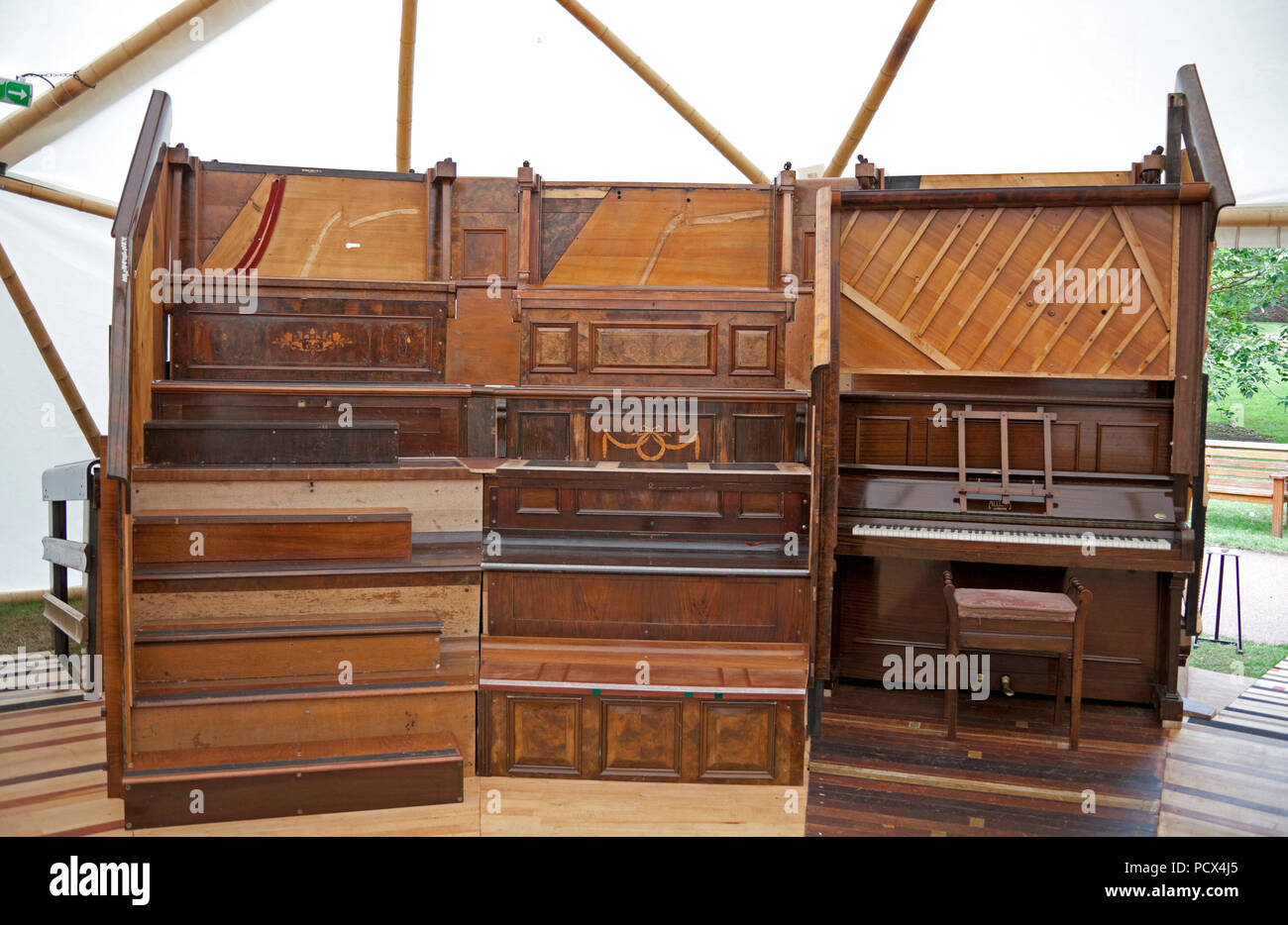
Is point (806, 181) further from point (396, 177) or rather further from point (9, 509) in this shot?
point (9, 509)

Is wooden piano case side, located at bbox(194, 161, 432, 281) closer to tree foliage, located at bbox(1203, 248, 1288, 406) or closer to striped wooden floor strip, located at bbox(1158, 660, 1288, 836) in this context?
striped wooden floor strip, located at bbox(1158, 660, 1288, 836)

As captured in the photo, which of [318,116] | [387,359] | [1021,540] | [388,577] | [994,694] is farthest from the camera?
[318,116]

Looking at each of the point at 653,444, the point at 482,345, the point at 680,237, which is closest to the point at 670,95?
the point at 680,237

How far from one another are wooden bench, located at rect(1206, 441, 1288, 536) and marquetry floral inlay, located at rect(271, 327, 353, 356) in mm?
6533

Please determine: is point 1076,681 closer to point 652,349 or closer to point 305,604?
point 652,349

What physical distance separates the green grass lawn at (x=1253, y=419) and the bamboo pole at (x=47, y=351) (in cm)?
921

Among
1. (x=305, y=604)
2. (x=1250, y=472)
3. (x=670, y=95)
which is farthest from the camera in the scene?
(x=1250, y=472)

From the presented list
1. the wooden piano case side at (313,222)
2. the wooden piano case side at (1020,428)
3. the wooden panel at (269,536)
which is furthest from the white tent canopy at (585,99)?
the wooden panel at (269,536)

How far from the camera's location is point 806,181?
5254 mm

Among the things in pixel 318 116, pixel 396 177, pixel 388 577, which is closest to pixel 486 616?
pixel 388 577

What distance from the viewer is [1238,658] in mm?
5469

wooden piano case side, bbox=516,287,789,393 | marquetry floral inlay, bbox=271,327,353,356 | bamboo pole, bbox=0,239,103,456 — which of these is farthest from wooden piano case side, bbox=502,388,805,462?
bamboo pole, bbox=0,239,103,456

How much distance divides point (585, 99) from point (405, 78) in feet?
3.93

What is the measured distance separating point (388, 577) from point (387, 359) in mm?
1742
